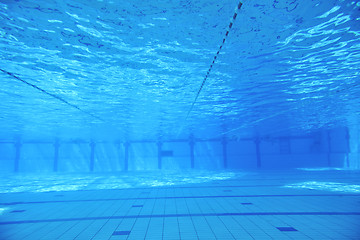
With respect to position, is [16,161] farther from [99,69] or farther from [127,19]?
[127,19]

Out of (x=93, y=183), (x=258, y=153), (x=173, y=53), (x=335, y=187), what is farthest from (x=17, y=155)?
(x=335, y=187)

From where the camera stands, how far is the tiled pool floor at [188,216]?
507 cm

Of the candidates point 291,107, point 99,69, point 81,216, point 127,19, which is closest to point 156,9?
point 127,19

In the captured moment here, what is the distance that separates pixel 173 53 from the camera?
16.9ft

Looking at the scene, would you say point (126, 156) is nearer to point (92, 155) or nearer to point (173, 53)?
point (92, 155)

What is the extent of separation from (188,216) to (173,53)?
502cm

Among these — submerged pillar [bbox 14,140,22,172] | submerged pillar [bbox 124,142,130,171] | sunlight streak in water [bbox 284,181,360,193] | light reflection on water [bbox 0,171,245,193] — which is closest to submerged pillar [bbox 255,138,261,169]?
light reflection on water [bbox 0,171,245,193]

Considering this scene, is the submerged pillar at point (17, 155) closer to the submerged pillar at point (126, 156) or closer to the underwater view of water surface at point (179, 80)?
the submerged pillar at point (126, 156)

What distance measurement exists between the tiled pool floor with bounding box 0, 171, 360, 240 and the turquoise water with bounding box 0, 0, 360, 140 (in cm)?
445

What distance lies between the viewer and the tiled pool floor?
5070mm

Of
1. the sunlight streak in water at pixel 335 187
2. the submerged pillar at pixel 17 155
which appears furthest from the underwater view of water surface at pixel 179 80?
the submerged pillar at pixel 17 155

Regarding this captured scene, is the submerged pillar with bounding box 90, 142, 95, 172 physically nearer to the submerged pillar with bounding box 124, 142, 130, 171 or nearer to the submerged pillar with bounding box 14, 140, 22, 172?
the submerged pillar with bounding box 124, 142, 130, 171

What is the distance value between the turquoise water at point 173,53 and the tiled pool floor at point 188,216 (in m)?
4.45

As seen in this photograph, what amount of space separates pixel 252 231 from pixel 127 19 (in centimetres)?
575
